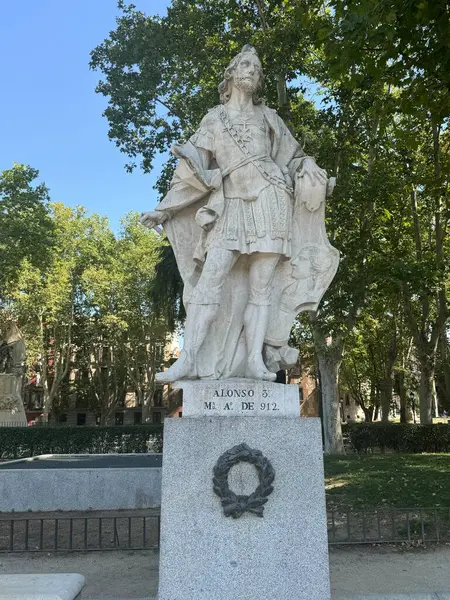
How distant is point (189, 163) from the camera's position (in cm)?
483

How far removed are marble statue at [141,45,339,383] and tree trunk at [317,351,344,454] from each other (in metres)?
13.2

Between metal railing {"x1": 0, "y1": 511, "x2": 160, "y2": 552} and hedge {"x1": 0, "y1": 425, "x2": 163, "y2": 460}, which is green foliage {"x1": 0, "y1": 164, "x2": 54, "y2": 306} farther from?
metal railing {"x1": 0, "y1": 511, "x2": 160, "y2": 552}

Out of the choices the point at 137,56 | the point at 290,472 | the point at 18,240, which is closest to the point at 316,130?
the point at 137,56

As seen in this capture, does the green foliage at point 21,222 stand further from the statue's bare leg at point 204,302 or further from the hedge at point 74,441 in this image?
the statue's bare leg at point 204,302

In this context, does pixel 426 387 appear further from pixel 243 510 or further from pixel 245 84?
pixel 243 510

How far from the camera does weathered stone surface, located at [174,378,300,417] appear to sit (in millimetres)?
4367

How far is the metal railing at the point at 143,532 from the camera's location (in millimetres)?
6621

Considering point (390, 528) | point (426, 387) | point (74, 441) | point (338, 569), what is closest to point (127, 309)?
point (74, 441)

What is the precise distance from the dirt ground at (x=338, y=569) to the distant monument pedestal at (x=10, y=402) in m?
16.1

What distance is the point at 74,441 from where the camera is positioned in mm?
17234

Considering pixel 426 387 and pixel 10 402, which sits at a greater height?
pixel 426 387

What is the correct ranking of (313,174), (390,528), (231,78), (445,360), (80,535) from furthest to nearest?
(445,360) < (80,535) < (390,528) < (231,78) < (313,174)

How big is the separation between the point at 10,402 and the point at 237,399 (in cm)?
1996

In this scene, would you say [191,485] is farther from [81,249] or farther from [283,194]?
[81,249]
